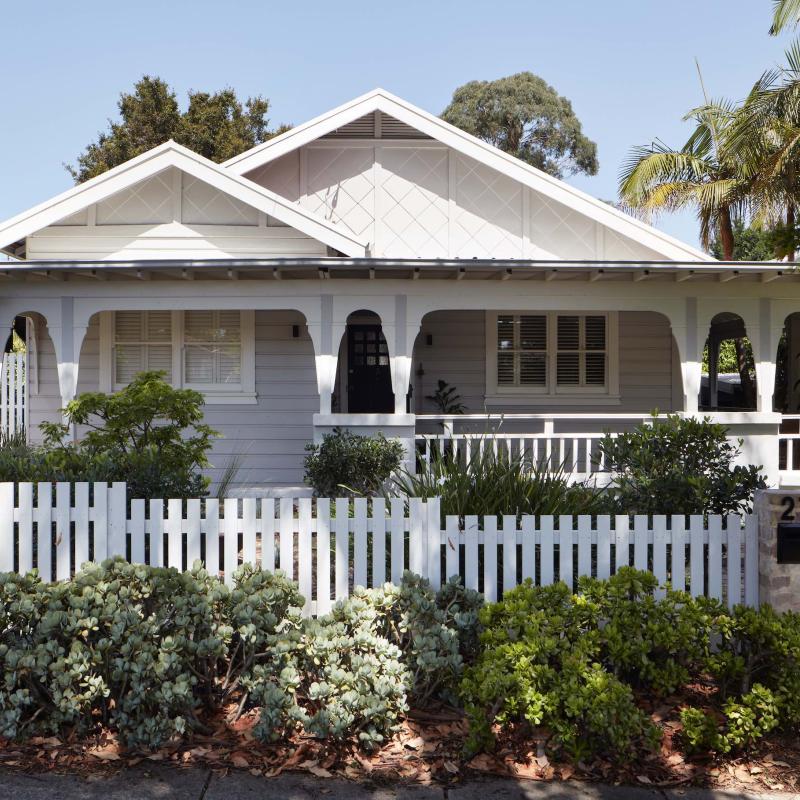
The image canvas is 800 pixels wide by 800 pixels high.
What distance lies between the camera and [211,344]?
1312 cm

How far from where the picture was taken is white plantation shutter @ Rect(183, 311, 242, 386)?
1309 centimetres

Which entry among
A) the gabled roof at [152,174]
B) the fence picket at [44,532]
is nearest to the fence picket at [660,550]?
the fence picket at [44,532]

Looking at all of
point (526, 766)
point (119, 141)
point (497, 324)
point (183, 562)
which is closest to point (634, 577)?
point (526, 766)

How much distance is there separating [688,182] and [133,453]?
17728 mm

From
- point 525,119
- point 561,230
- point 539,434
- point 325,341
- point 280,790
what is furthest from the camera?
point 525,119

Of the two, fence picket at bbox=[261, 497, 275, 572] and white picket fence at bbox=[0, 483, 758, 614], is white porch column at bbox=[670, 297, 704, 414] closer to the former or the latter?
white picket fence at bbox=[0, 483, 758, 614]

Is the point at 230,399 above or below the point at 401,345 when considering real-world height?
below

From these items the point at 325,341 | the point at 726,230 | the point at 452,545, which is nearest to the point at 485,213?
the point at 325,341

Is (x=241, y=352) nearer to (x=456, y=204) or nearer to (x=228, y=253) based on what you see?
(x=228, y=253)

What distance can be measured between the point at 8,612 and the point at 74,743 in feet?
2.56

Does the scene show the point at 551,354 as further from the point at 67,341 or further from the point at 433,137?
the point at 67,341

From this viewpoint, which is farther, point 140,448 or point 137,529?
point 140,448

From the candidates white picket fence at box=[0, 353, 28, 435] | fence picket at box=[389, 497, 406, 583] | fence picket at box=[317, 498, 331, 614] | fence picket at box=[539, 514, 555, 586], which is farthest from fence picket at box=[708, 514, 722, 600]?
white picket fence at box=[0, 353, 28, 435]

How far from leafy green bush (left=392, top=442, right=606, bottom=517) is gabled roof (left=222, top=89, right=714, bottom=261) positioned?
7338mm
